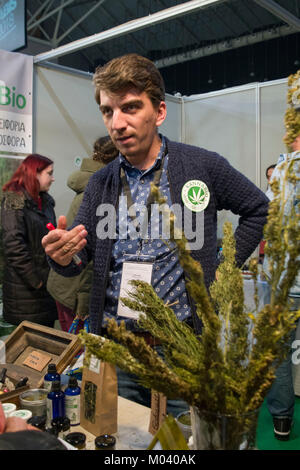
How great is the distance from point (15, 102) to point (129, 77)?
1.92 m

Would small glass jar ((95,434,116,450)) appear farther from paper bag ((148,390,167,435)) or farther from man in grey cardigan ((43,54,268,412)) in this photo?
man in grey cardigan ((43,54,268,412))

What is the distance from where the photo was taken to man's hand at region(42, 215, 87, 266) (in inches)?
42.1

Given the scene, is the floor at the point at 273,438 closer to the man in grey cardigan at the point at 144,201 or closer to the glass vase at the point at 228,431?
the man in grey cardigan at the point at 144,201

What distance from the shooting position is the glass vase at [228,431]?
592 mm

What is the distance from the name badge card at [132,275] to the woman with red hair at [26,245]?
151cm

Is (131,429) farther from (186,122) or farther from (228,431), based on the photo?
(186,122)

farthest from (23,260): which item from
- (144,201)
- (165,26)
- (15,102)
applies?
(165,26)

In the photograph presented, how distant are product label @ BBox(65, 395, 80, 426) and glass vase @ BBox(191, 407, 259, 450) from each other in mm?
532

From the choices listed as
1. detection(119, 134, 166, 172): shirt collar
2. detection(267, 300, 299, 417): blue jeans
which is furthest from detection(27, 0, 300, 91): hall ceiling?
detection(119, 134, 166, 172): shirt collar

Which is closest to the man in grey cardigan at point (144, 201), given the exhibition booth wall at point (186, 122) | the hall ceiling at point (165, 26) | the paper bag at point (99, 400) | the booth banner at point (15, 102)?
the paper bag at point (99, 400)

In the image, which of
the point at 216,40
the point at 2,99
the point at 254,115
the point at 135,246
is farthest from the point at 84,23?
the point at 135,246

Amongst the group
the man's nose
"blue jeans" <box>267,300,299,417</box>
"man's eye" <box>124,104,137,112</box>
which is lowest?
"blue jeans" <box>267,300,299,417</box>

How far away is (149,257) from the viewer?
4.37ft

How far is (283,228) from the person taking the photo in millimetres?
566
